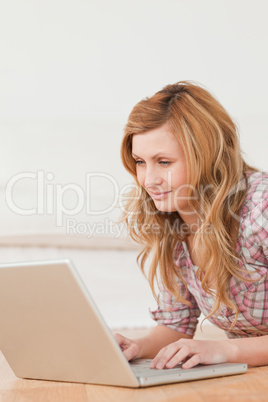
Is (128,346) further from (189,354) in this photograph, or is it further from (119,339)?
(189,354)

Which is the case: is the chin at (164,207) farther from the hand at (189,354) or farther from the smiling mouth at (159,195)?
the hand at (189,354)

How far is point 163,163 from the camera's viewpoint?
1.27m

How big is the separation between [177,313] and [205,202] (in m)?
0.30

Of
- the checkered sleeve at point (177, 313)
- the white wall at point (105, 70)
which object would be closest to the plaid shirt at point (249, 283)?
the checkered sleeve at point (177, 313)

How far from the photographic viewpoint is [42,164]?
243 cm

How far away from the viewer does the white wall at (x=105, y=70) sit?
246 centimetres

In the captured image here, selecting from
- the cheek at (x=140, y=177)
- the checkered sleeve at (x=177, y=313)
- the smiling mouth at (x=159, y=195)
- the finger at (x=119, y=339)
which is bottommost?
the checkered sleeve at (x=177, y=313)

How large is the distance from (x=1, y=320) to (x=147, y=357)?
418 mm

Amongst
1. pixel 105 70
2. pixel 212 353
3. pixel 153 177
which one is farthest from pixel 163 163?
pixel 105 70

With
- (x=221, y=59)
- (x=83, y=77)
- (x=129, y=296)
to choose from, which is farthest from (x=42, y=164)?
(x=221, y=59)

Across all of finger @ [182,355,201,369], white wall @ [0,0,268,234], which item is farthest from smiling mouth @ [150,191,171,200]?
white wall @ [0,0,268,234]

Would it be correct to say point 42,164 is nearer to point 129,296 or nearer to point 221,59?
point 129,296

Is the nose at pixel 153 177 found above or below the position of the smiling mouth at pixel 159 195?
above

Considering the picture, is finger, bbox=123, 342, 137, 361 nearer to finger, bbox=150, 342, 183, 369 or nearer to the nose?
finger, bbox=150, 342, 183, 369
